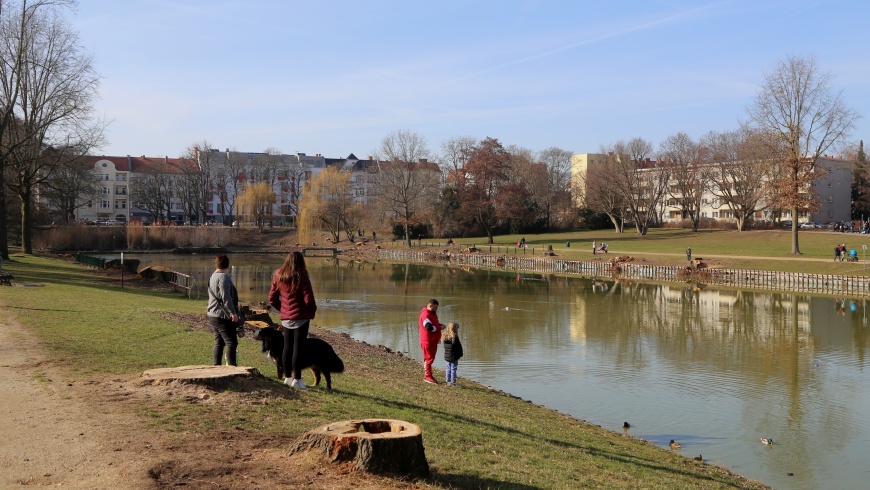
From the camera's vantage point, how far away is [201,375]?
9742 millimetres

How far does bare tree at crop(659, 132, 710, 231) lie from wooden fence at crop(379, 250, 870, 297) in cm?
3414

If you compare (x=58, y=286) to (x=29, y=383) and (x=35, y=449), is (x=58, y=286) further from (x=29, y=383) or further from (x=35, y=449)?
(x=35, y=449)

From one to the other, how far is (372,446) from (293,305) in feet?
12.9

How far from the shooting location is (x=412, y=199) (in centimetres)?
A: 8856

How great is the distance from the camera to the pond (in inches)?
546

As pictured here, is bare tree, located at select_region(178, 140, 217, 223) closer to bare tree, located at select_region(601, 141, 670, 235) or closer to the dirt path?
bare tree, located at select_region(601, 141, 670, 235)

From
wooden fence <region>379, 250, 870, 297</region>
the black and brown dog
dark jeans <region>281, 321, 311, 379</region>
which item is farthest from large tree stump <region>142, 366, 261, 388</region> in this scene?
wooden fence <region>379, 250, 870, 297</region>

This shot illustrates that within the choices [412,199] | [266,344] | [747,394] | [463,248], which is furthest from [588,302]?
[412,199]

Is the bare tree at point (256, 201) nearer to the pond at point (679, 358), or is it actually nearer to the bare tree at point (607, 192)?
the bare tree at point (607, 192)

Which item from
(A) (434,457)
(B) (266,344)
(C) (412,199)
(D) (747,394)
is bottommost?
(D) (747,394)

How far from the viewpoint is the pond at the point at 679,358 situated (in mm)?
13867

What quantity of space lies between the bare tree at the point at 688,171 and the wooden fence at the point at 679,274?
3414cm

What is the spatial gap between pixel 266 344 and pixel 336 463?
183 inches

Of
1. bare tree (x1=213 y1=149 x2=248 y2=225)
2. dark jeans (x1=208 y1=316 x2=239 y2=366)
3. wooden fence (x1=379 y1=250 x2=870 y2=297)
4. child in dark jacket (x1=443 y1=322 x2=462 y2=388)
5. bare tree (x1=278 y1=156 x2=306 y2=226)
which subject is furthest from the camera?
bare tree (x1=278 y1=156 x2=306 y2=226)
